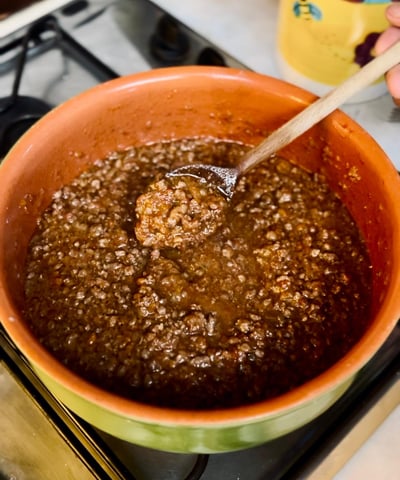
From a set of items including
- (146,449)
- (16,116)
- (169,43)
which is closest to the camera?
(146,449)

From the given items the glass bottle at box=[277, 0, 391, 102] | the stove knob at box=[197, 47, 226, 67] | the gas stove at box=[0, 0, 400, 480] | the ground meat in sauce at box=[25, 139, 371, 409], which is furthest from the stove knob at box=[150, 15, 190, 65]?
the gas stove at box=[0, 0, 400, 480]

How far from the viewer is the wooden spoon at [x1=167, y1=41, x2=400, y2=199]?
2.30 ft

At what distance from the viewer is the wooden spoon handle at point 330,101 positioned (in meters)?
Answer: 0.70

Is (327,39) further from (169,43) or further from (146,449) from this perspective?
(146,449)

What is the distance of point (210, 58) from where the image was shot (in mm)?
1049

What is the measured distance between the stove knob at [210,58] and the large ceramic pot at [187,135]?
0.20 meters

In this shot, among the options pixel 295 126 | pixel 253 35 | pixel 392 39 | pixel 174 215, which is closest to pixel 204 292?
pixel 174 215

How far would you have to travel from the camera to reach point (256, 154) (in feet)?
2.63

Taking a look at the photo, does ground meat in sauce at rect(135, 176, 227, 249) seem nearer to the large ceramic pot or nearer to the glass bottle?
the large ceramic pot

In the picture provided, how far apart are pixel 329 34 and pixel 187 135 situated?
257 millimetres

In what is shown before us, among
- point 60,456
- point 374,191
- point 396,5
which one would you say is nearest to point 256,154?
point 374,191

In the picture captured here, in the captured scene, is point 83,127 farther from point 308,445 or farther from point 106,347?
point 308,445

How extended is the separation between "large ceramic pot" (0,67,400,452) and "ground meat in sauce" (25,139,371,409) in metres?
0.03

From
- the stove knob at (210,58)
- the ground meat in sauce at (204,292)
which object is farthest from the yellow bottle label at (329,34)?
the ground meat in sauce at (204,292)
